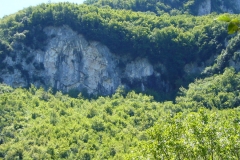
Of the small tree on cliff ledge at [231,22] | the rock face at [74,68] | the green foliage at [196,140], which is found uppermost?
the rock face at [74,68]

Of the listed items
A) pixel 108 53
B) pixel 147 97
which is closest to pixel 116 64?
pixel 108 53

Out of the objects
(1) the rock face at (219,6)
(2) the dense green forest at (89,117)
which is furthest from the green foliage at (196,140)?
(1) the rock face at (219,6)

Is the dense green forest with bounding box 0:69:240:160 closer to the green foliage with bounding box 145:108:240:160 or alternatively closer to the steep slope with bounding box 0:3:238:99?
the steep slope with bounding box 0:3:238:99

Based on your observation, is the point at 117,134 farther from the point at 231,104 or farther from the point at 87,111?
the point at 231,104

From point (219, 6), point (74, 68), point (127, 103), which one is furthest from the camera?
point (219, 6)

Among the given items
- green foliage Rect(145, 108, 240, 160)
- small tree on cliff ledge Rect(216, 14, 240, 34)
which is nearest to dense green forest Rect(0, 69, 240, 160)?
green foliage Rect(145, 108, 240, 160)

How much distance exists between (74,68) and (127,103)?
13.9 m

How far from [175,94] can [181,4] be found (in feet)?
144

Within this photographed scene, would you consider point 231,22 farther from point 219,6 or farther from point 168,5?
point 219,6

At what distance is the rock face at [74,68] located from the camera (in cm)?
7281

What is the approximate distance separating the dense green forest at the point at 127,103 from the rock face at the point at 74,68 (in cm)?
127

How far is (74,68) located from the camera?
7362cm

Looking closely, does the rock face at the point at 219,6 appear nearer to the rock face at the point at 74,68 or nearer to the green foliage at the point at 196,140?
the rock face at the point at 74,68

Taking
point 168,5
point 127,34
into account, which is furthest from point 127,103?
point 168,5
